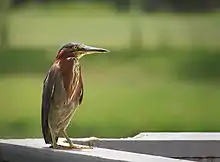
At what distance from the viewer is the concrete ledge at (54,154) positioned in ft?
3.76

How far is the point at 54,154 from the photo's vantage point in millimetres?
1272

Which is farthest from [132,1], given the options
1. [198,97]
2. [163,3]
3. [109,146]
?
[109,146]

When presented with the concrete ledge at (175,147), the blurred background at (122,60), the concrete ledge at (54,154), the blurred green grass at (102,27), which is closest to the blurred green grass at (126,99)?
the blurred background at (122,60)

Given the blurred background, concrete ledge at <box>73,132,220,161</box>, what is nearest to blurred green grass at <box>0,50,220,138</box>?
the blurred background

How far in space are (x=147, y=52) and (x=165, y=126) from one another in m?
0.41

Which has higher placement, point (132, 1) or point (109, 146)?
point (132, 1)

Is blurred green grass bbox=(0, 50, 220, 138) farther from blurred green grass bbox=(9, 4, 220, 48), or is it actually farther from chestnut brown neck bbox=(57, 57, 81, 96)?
chestnut brown neck bbox=(57, 57, 81, 96)

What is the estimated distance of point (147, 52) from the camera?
316 cm

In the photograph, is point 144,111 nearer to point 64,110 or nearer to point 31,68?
point 31,68

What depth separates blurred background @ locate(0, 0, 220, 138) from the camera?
308 centimetres

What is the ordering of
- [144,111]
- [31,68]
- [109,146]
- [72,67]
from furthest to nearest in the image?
[144,111]
[31,68]
[109,146]
[72,67]

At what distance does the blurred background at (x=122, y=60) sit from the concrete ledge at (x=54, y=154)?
1.59 metres

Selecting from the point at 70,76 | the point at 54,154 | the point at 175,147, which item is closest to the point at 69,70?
the point at 70,76

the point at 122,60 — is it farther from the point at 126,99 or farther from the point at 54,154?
the point at 54,154
